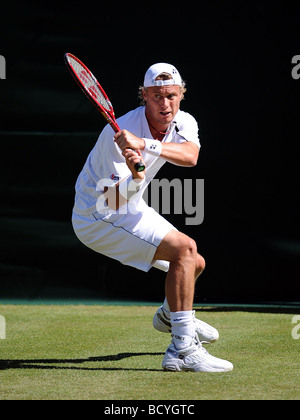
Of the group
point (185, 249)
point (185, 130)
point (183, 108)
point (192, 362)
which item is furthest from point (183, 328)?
point (183, 108)

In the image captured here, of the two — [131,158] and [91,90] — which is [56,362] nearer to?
[131,158]

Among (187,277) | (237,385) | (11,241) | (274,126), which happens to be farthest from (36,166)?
(237,385)

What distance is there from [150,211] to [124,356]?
805mm

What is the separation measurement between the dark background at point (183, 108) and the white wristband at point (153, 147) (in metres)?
2.35

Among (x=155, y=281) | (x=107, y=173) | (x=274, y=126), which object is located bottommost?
(x=155, y=281)

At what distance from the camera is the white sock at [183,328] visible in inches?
154

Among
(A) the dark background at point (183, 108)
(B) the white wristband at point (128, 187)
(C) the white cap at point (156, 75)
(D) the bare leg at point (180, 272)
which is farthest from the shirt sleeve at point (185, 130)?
(A) the dark background at point (183, 108)

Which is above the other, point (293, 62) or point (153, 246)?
point (293, 62)

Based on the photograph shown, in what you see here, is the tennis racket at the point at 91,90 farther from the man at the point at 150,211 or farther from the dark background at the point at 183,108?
the dark background at the point at 183,108

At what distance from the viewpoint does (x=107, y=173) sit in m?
4.11

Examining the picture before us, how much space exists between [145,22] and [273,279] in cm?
227

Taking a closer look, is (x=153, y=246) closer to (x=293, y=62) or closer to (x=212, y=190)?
(x=212, y=190)
